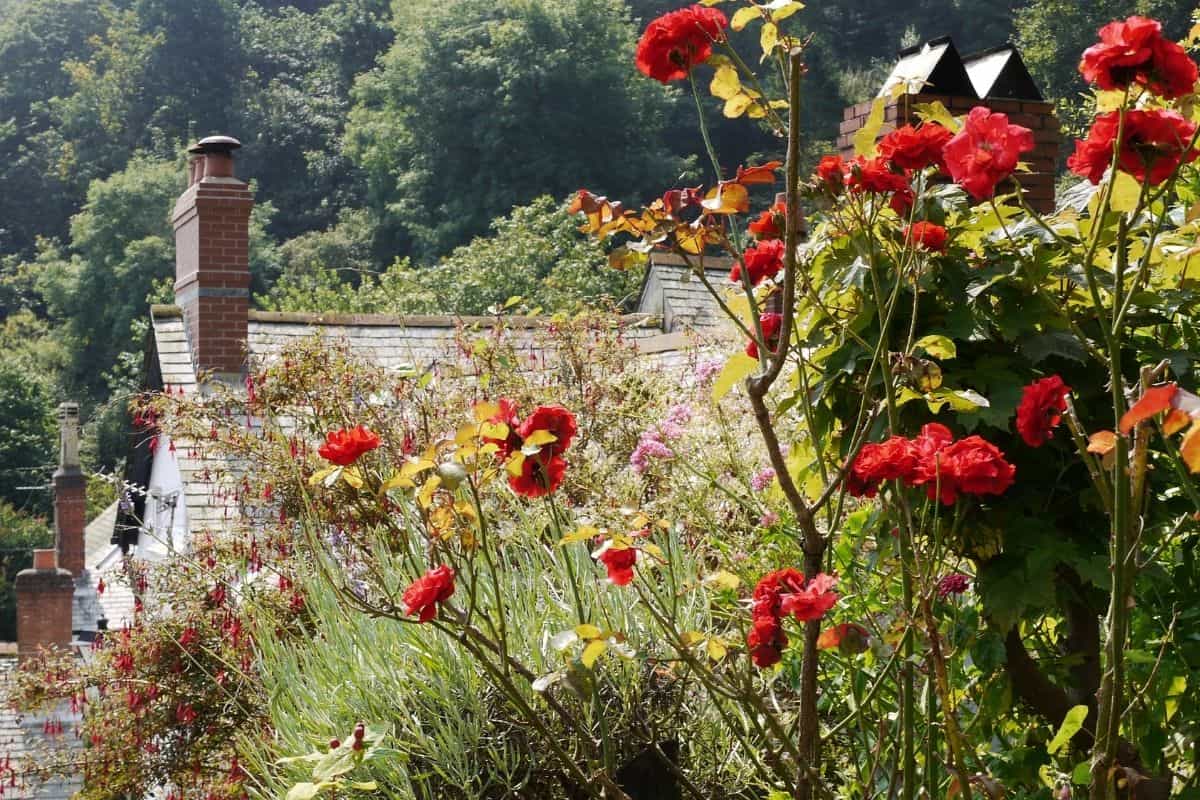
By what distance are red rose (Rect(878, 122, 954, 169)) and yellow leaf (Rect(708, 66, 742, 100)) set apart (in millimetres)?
332

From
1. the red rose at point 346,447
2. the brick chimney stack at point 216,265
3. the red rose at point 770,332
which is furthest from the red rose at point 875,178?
the brick chimney stack at point 216,265

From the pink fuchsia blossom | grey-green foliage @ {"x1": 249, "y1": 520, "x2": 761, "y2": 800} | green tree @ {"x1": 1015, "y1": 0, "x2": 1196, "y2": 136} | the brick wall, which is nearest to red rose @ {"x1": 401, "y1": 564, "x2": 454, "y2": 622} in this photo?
grey-green foliage @ {"x1": 249, "y1": 520, "x2": 761, "y2": 800}

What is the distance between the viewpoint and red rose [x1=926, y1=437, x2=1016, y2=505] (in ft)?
6.63

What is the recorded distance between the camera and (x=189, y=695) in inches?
223

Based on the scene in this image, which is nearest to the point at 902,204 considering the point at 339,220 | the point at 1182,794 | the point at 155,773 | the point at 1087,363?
the point at 1087,363

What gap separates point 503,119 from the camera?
147 feet

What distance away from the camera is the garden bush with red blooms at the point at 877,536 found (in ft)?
7.25

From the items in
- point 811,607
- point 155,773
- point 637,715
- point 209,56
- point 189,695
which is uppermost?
point 209,56

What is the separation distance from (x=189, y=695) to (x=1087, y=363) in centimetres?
415

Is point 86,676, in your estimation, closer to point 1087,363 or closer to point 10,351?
point 1087,363

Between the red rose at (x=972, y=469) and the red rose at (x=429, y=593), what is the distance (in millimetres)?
840

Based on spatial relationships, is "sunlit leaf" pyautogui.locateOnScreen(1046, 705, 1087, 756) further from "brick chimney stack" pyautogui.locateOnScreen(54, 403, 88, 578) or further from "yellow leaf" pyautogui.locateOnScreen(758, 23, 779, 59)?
"brick chimney stack" pyautogui.locateOnScreen(54, 403, 88, 578)

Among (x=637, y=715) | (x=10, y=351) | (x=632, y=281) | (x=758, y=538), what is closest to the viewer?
(x=637, y=715)

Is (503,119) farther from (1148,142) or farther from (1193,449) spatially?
(1193,449)
